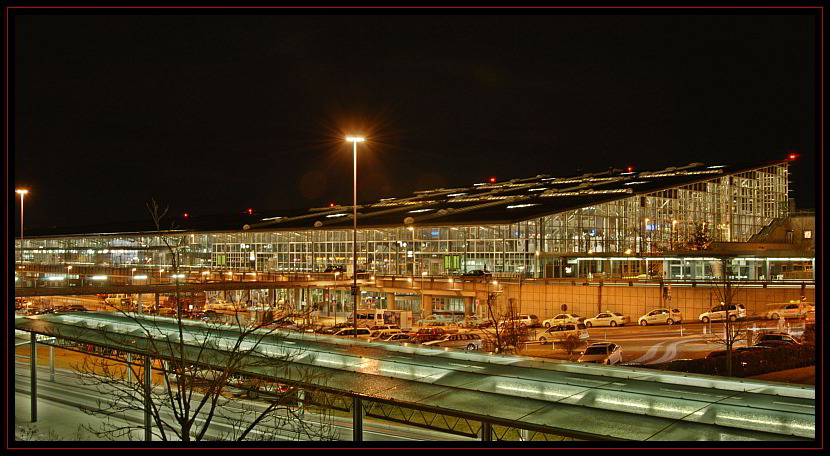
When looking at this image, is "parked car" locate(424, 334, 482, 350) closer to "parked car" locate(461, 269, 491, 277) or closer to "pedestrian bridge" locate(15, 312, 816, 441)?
"parked car" locate(461, 269, 491, 277)

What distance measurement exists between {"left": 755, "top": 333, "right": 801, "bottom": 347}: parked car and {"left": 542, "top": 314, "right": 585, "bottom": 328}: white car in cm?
1431

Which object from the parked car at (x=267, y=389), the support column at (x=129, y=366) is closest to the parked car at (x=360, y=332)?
the support column at (x=129, y=366)

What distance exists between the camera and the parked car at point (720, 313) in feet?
139

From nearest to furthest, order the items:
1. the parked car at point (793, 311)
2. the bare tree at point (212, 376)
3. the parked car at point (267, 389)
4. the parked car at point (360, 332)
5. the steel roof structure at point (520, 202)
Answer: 1. the bare tree at point (212, 376)
2. the parked car at point (267, 389)
3. the parked car at point (793, 311)
4. the parked car at point (360, 332)
5. the steel roof structure at point (520, 202)

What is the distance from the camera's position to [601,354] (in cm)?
3108

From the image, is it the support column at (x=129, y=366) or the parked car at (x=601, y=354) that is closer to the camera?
the support column at (x=129, y=366)

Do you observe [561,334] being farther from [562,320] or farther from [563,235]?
[563,235]

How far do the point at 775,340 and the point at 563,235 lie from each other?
82.8ft

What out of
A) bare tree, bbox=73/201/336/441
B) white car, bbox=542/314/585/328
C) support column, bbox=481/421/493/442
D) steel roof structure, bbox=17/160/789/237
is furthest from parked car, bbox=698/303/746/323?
support column, bbox=481/421/493/442

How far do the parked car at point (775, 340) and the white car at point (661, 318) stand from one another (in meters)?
12.6

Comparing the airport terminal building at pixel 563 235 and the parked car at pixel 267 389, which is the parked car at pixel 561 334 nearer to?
the airport terminal building at pixel 563 235

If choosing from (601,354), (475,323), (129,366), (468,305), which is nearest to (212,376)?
(129,366)

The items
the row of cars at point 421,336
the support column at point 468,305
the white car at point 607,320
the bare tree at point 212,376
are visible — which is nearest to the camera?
the bare tree at point 212,376
